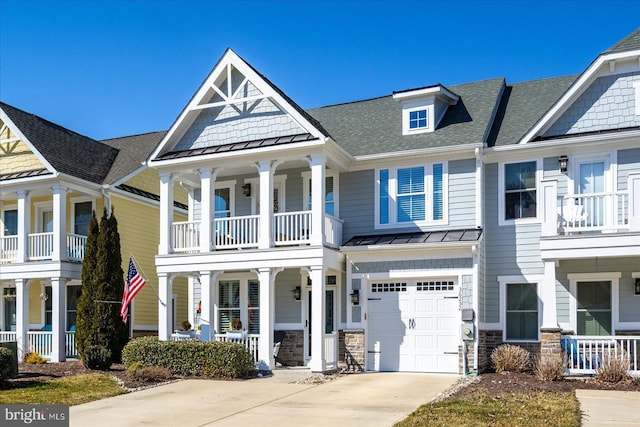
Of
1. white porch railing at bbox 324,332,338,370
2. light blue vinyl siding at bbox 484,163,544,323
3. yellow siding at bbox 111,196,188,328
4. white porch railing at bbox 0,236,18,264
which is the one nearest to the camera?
white porch railing at bbox 324,332,338,370

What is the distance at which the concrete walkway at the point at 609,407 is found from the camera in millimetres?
11188

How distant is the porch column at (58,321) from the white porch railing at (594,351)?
49.0 feet

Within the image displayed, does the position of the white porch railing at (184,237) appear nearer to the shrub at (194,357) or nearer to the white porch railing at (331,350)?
the shrub at (194,357)

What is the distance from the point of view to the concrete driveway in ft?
39.6

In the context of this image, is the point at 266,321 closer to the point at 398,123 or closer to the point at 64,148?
the point at 398,123

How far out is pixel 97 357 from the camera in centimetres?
1923

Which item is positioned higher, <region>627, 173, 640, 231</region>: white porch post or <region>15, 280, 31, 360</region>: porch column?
<region>627, 173, 640, 231</region>: white porch post

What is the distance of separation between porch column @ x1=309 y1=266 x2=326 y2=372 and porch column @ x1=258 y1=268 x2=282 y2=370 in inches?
45.7

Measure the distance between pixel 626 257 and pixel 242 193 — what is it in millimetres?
10876

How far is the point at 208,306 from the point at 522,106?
1046cm

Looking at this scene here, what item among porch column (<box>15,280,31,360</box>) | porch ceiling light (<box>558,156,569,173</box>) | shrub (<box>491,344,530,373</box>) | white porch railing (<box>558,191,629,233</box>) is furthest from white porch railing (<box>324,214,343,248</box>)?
porch column (<box>15,280,31,360</box>)

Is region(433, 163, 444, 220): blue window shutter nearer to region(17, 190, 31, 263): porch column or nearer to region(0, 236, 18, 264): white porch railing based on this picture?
region(17, 190, 31, 263): porch column

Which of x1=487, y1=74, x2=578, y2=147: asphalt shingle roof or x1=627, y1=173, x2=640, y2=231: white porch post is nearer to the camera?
x1=627, y1=173, x2=640, y2=231: white porch post

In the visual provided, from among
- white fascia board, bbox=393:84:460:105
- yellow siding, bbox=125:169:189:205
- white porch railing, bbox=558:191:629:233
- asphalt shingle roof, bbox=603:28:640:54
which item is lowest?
white porch railing, bbox=558:191:629:233
